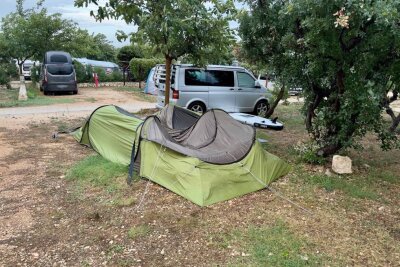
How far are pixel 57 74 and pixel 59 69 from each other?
24 cm

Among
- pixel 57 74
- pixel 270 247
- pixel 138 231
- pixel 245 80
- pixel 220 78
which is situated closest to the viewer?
pixel 270 247

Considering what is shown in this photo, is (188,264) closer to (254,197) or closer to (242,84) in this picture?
(254,197)

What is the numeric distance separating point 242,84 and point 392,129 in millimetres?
5648

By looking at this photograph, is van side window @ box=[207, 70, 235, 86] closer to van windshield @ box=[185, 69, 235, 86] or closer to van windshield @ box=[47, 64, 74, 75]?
van windshield @ box=[185, 69, 235, 86]

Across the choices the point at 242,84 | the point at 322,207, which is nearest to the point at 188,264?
the point at 322,207

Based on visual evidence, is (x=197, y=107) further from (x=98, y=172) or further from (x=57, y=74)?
(x=57, y=74)

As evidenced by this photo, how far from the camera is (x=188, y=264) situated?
384 centimetres

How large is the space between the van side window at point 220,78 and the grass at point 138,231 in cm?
734

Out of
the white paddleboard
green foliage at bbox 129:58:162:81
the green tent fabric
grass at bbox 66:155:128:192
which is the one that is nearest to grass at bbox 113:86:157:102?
green foliage at bbox 129:58:162:81

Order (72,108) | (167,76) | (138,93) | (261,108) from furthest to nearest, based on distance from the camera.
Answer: (138,93) → (72,108) → (261,108) → (167,76)

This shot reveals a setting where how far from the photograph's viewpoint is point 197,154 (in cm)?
561

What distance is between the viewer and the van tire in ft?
40.0

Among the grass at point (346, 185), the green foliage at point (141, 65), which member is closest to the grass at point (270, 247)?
the grass at point (346, 185)

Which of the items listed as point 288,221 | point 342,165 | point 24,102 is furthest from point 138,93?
point 288,221
